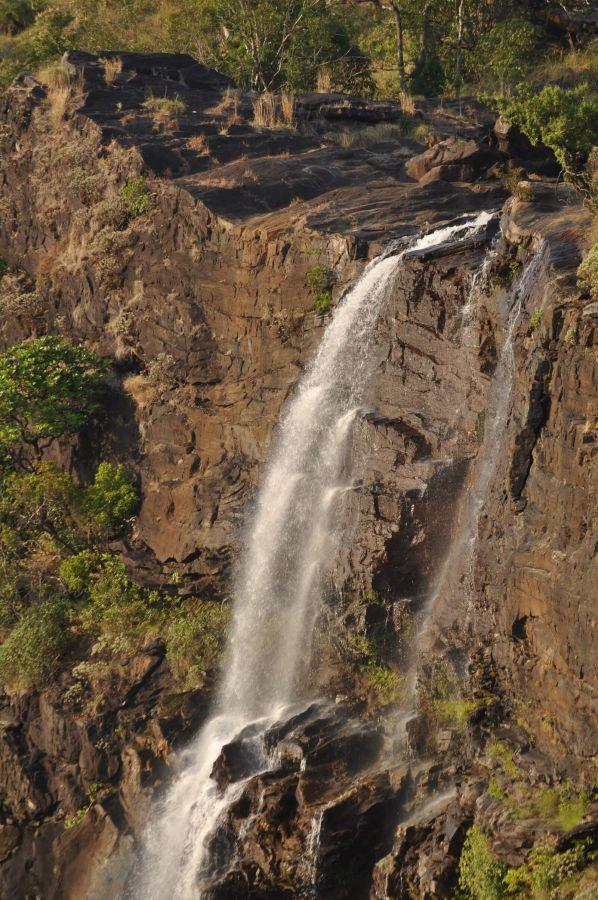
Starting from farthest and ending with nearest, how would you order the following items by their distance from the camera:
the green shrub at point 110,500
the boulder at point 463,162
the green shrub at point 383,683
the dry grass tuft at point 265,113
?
the dry grass tuft at point 265,113, the green shrub at point 110,500, the boulder at point 463,162, the green shrub at point 383,683

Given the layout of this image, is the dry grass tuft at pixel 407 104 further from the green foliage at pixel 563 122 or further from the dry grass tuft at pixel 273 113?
the green foliage at pixel 563 122

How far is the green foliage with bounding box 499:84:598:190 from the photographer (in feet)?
57.0

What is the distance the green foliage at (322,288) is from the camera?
19.2 meters

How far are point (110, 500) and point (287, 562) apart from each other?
5839 mm

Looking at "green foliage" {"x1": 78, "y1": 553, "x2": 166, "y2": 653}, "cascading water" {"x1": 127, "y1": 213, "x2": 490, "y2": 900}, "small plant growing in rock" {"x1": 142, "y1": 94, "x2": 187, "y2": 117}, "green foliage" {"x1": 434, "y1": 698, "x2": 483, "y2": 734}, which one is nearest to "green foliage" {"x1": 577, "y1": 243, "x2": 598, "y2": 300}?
"cascading water" {"x1": 127, "y1": 213, "x2": 490, "y2": 900}

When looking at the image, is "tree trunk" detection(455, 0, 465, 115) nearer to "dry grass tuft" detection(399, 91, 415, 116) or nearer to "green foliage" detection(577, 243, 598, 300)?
"dry grass tuft" detection(399, 91, 415, 116)

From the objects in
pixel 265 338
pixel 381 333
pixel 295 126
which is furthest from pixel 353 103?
pixel 381 333

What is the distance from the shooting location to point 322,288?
63.3 feet

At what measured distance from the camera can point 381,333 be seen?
697 inches

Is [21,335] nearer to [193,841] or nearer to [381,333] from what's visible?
[381,333]

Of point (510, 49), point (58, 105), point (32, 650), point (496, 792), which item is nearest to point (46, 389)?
point (32, 650)

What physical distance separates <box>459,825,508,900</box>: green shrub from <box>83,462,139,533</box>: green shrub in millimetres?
11847

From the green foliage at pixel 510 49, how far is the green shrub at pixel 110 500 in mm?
18655

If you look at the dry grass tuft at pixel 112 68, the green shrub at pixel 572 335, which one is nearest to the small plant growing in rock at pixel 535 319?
the green shrub at pixel 572 335
